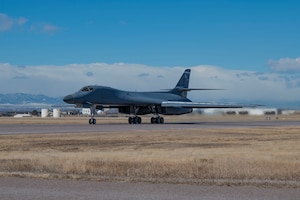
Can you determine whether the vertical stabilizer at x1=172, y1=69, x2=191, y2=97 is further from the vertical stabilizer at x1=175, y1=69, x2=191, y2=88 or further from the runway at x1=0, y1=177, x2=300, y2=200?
the runway at x1=0, y1=177, x2=300, y2=200

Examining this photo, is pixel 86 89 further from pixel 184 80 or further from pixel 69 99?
pixel 184 80

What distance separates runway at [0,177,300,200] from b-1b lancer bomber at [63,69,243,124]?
1631 inches

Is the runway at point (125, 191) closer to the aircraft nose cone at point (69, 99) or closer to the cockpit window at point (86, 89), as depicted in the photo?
the aircraft nose cone at point (69, 99)

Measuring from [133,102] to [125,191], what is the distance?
156ft

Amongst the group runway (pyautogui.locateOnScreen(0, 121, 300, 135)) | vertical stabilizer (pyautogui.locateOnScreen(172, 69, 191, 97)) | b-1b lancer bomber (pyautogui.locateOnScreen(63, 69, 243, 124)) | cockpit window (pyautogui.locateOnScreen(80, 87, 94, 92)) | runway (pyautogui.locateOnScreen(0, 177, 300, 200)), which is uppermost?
vertical stabilizer (pyautogui.locateOnScreen(172, 69, 191, 97))

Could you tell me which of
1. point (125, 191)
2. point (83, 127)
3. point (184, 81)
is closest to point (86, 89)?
point (83, 127)

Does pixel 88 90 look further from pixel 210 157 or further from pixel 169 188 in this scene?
pixel 169 188

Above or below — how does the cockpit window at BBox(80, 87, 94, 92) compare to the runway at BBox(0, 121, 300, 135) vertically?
above

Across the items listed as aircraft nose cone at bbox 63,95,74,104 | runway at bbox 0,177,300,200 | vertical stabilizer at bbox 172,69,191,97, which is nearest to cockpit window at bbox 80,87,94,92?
aircraft nose cone at bbox 63,95,74,104

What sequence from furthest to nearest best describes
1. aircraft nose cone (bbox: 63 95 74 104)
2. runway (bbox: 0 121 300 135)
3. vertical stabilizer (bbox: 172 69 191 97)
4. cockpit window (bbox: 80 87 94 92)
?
vertical stabilizer (bbox: 172 69 191 97), cockpit window (bbox: 80 87 94 92), aircraft nose cone (bbox: 63 95 74 104), runway (bbox: 0 121 300 135)

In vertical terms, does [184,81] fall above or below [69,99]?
above

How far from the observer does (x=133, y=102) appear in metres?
58.7

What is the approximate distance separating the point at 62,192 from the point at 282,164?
788 cm

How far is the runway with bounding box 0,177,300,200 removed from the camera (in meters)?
10.6
